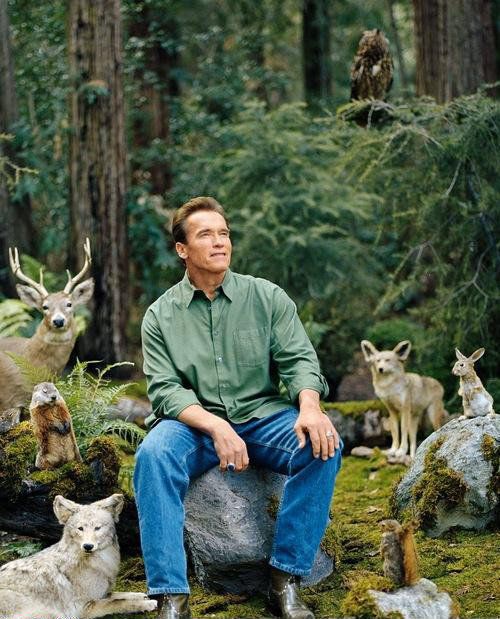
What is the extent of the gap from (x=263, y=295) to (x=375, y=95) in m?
3.94

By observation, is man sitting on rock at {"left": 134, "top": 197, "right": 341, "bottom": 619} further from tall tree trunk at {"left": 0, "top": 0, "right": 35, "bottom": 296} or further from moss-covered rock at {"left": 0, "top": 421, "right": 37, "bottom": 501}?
tall tree trunk at {"left": 0, "top": 0, "right": 35, "bottom": 296}

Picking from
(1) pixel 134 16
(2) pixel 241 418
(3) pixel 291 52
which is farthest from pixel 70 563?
(3) pixel 291 52

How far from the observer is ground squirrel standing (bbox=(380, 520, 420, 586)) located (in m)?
4.21

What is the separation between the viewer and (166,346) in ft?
16.5

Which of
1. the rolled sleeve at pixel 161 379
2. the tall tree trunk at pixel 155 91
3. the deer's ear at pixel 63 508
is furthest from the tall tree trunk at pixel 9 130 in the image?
the deer's ear at pixel 63 508

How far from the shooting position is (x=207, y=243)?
200 inches

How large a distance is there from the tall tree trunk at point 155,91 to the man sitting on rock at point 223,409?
30.4 feet

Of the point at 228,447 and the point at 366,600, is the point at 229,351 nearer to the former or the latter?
the point at 228,447

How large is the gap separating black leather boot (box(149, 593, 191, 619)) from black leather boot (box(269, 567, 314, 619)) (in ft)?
1.67

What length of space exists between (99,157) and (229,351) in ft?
19.3

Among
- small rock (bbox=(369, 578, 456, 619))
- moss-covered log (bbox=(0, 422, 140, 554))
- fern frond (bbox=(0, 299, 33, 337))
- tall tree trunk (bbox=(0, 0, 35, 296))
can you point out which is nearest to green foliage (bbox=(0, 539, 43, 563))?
moss-covered log (bbox=(0, 422, 140, 554))

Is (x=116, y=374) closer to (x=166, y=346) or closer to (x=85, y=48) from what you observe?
(x=85, y=48)

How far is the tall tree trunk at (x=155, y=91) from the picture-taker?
14523 millimetres

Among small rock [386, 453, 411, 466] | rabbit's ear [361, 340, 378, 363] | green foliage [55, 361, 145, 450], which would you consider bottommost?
small rock [386, 453, 411, 466]
